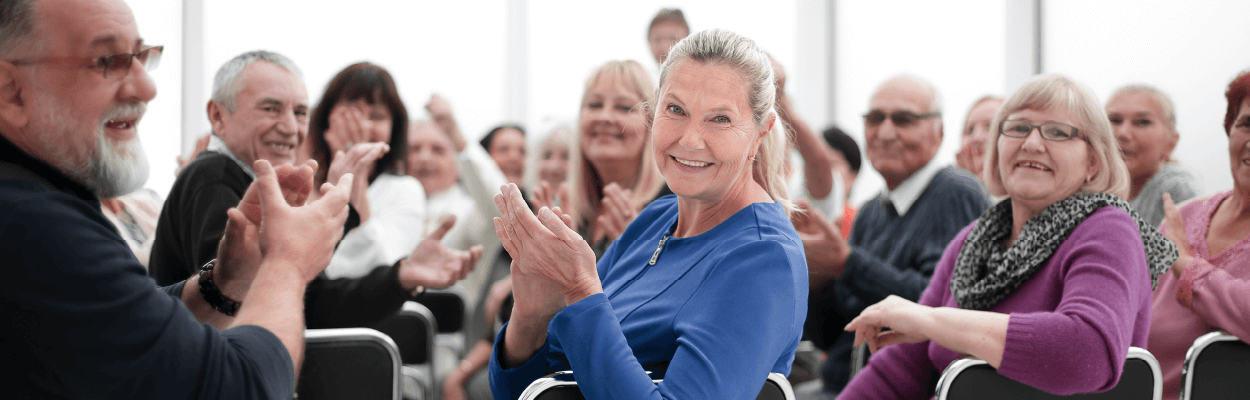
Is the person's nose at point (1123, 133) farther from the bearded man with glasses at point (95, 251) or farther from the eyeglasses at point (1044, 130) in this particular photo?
the bearded man with glasses at point (95, 251)

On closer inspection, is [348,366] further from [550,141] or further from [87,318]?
[550,141]

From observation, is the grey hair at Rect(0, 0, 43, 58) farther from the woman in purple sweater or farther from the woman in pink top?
the woman in pink top

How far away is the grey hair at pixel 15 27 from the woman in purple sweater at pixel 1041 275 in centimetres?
162

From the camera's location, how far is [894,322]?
1794mm

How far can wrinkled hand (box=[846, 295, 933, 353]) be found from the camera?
1770mm

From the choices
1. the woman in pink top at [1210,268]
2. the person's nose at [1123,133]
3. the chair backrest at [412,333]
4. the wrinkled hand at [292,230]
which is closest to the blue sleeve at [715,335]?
the wrinkled hand at [292,230]

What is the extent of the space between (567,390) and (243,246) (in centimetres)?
65

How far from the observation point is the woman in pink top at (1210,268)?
1.89 meters

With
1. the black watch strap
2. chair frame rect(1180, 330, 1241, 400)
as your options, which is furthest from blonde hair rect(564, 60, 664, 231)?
chair frame rect(1180, 330, 1241, 400)

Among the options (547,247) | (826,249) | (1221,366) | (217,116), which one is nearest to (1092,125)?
(1221,366)

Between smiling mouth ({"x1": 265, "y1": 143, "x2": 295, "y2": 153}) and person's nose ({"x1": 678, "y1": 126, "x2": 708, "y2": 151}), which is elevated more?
person's nose ({"x1": 678, "y1": 126, "x2": 708, "y2": 151})

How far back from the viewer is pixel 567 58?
6703mm

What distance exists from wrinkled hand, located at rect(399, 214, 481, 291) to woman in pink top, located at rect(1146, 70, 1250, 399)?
6.40ft

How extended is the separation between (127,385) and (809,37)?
6585mm
